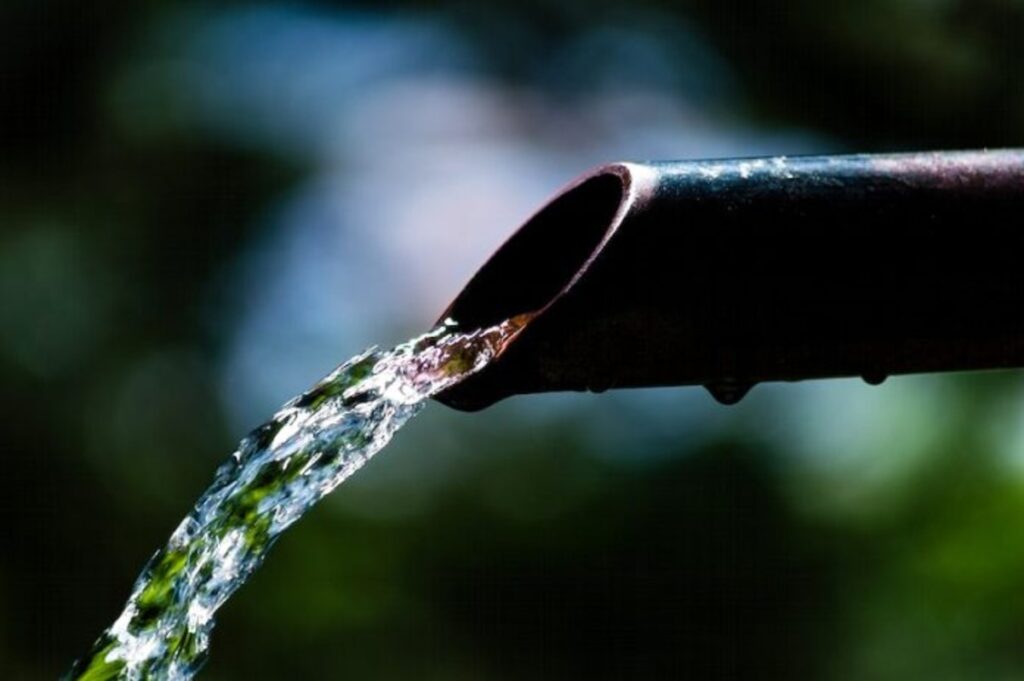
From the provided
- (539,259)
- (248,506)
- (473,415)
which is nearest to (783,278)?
(539,259)

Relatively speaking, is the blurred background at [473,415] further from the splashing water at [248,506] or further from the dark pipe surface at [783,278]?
the dark pipe surface at [783,278]

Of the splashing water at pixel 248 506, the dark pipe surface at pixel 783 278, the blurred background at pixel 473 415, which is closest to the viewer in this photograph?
the dark pipe surface at pixel 783 278

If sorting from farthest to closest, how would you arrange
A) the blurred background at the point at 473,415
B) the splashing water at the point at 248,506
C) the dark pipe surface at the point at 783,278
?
1. the blurred background at the point at 473,415
2. the splashing water at the point at 248,506
3. the dark pipe surface at the point at 783,278

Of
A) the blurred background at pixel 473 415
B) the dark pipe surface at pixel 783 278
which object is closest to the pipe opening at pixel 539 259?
the dark pipe surface at pixel 783 278

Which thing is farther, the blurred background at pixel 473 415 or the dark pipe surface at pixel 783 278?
the blurred background at pixel 473 415

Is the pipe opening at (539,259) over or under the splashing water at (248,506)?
over

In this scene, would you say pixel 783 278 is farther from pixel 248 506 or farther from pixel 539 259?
pixel 248 506

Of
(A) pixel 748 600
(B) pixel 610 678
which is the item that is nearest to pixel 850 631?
(A) pixel 748 600
